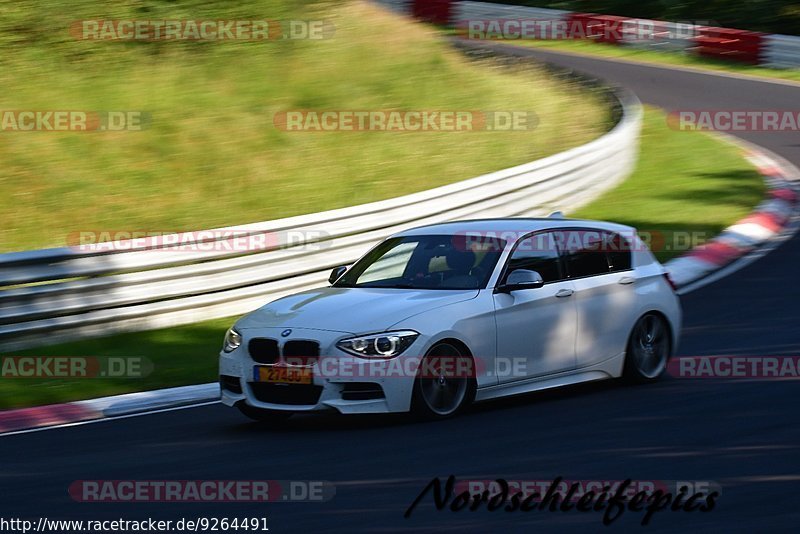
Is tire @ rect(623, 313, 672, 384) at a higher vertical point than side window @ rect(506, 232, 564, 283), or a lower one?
lower

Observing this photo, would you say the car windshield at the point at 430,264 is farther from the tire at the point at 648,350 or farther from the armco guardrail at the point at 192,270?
the armco guardrail at the point at 192,270

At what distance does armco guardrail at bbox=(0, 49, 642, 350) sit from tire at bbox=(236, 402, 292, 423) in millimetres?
3236

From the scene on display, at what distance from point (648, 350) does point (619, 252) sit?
0.85m

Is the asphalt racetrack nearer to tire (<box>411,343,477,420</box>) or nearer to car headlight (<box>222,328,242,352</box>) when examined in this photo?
tire (<box>411,343,477,420</box>)

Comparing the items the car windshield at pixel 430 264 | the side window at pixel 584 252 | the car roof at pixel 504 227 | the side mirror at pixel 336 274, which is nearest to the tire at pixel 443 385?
the car windshield at pixel 430 264

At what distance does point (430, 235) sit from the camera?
1002cm

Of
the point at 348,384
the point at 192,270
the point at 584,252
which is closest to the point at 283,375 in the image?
the point at 348,384

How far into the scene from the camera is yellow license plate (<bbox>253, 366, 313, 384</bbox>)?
28.3 ft

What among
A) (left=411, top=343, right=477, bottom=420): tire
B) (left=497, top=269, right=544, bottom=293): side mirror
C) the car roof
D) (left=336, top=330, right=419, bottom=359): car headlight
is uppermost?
the car roof

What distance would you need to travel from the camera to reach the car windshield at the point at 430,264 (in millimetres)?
9430

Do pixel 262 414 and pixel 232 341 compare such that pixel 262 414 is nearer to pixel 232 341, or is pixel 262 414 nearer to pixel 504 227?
pixel 232 341

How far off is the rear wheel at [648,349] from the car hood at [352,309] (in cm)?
175

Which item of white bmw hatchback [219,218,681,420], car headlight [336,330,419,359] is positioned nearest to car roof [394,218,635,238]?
white bmw hatchback [219,218,681,420]

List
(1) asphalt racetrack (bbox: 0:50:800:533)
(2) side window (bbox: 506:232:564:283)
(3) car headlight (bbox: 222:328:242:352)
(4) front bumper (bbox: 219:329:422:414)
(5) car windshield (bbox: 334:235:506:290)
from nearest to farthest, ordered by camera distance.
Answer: (1) asphalt racetrack (bbox: 0:50:800:533)
(4) front bumper (bbox: 219:329:422:414)
(3) car headlight (bbox: 222:328:242:352)
(5) car windshield (bbox: 334:235:506:290)
(2) side window (bbox: 506:232:564:283)
